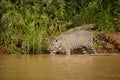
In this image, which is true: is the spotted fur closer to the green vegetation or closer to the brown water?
the green vegetation

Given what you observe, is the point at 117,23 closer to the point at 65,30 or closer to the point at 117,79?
the point at 65,30

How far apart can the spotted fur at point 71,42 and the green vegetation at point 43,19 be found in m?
0.40

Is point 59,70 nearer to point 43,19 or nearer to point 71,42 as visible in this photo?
point 71,42

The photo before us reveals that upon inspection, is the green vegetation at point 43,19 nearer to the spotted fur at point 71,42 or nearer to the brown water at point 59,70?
the spotted fur at point 71,42

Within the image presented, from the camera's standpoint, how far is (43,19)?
46.5ft

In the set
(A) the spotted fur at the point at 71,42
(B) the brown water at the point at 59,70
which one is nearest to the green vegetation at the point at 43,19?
(A) the spotted fur at the point at 71,42

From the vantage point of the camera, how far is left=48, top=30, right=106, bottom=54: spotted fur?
12422 millimetres

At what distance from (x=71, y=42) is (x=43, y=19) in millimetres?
1953

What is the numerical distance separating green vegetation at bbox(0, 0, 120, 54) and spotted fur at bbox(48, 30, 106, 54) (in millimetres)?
396

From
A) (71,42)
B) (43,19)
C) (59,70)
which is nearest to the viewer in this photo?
(59,70)

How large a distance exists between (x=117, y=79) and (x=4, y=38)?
6.77m

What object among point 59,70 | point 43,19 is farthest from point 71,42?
point 59,70

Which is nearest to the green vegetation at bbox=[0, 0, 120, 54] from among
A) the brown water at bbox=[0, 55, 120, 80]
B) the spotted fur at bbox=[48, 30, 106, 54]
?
the spotted fur at bbox=[48, 30, 106, 54]

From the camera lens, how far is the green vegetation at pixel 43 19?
41.5 feet
